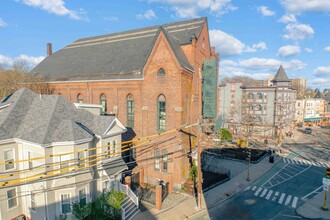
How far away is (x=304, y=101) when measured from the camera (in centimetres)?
7494

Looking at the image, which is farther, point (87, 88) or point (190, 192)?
point (87, 88)

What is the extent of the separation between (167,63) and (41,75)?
22.2 m

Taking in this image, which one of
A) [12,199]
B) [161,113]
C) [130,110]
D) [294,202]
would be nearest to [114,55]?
[130,110]

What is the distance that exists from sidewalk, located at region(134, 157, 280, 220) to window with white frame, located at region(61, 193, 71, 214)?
537 cm

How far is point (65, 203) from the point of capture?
15562 mm

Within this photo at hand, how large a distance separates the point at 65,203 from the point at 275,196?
20213 millimetres

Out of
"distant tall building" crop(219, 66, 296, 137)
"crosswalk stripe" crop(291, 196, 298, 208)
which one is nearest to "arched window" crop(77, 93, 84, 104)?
"crosswalk stripe" crop(291, 196, 298, 208)

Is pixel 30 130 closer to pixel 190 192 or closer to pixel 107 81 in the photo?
pixel 107 81

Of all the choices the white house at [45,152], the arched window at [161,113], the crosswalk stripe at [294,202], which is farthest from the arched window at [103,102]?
the crosswalk stripe at [294,202]

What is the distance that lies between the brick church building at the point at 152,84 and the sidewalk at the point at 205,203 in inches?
117

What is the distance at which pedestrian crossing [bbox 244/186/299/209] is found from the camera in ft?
69.0

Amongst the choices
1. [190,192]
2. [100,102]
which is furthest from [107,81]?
[190,192]

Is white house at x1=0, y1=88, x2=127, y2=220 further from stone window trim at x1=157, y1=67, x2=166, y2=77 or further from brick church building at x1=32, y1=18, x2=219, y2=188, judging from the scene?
stone window trim at x1=157, y1=67, x2=166, y2=77

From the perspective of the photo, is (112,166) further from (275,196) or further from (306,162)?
(306,162)
